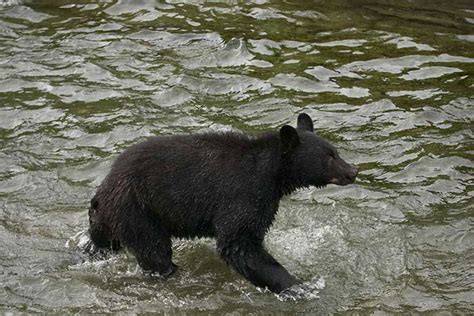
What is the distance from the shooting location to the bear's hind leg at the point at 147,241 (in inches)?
284

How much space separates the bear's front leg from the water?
0.20 m

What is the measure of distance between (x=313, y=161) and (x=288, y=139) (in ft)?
0.99

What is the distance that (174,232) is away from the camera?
7398 millimetres

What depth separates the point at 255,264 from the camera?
712cm

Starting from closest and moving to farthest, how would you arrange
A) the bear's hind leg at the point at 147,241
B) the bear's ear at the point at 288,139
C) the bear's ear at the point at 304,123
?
the bear's ear at the point at 288,139 → the bear's hind leg at the point at 147,241 → the bear's ear at the point at 304,123

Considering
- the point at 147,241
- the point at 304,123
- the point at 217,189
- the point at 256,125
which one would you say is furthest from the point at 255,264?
the point at 256,125

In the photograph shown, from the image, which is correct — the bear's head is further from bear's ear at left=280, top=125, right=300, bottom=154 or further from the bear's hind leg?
the bear's hind leg

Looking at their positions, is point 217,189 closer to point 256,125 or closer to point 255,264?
point 255,264

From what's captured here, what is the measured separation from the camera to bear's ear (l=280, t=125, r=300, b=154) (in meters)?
7.05

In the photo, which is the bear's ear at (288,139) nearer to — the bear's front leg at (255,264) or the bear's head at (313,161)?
the bear's head at (313,161)

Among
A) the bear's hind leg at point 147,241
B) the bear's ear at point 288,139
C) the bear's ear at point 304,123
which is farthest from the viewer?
the bear's ear at point 304,123

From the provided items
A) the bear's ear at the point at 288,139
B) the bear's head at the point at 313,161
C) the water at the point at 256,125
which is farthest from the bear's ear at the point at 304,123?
the water at the point at 256,125

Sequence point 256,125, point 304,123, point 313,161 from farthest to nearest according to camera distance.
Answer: point 256,125 → point 304,123 → point 313,161

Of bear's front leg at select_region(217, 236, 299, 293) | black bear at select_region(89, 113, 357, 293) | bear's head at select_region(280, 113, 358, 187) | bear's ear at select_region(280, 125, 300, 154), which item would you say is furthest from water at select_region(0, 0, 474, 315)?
bear's ear at select_region(280, 125, 300, 154)
